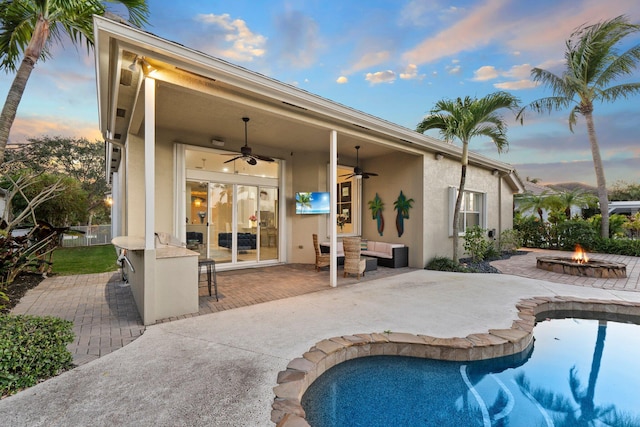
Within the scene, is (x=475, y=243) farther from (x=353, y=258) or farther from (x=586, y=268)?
(x=353, y=258)

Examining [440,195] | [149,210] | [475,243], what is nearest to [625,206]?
[475,243]

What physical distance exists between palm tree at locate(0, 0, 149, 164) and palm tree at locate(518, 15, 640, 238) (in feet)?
42.0

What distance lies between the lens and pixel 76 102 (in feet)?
42.3

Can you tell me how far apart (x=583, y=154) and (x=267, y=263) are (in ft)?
74.9

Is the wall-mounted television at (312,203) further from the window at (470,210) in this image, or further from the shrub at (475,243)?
the shrub at (475,243)

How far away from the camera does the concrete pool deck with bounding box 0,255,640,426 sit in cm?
200

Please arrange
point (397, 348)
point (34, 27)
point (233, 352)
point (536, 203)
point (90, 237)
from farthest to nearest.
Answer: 1. point (90, 237)
2. point (536, 203)
3. point (34, 27)
4. point (397, 348)
5. point (233, 352)

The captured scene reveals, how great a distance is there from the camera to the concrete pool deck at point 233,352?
78.6 inches

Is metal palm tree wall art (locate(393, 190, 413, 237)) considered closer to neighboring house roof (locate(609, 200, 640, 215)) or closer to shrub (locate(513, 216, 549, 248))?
shrub (locate(513, 216, 549, 248))

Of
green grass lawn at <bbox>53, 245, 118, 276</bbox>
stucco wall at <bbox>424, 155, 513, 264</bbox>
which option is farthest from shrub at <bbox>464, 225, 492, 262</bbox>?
green grass lawn at <bbox>53, 245, 118, 276</bbox>

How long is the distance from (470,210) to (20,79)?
11.8 m

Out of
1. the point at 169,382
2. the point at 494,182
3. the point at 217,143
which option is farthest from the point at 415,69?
the point at 169,382

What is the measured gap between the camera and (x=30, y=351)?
Result: 2348 mm

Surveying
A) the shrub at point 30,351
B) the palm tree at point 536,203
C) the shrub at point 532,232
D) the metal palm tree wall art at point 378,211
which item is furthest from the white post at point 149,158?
the palm tree at point 536,203
